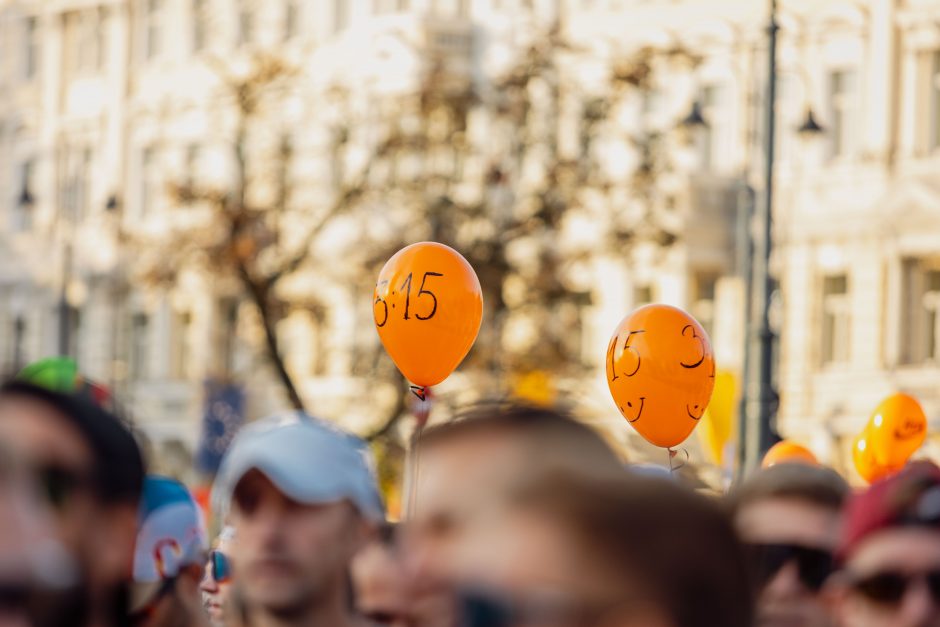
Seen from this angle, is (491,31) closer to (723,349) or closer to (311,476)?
(723,349)

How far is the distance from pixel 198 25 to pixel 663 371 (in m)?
34.6

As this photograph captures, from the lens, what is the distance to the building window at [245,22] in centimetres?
4083

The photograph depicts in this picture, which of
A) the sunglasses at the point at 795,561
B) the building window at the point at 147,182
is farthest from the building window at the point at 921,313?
the sunglasses at the point at 795,561

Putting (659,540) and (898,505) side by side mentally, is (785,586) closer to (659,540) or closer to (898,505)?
(898,505)

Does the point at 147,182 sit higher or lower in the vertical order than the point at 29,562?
higher

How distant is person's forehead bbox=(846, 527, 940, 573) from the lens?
3.91 metres

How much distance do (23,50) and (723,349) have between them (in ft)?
66.0

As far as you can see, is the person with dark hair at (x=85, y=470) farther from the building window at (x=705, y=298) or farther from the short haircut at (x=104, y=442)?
the building window at (x=705, y=298)

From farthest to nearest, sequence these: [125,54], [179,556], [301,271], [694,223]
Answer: [125,54] → [301,271] → [694,223] → [179,556]

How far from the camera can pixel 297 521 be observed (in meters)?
4.82

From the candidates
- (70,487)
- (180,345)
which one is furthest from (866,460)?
(180,345)

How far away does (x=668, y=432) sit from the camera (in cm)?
923

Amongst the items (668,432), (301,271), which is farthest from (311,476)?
(301,271)

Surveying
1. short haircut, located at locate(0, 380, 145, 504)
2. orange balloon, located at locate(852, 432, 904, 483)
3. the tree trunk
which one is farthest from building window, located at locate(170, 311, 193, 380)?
short haircut, located at locate(0, 380, 145, 504)
